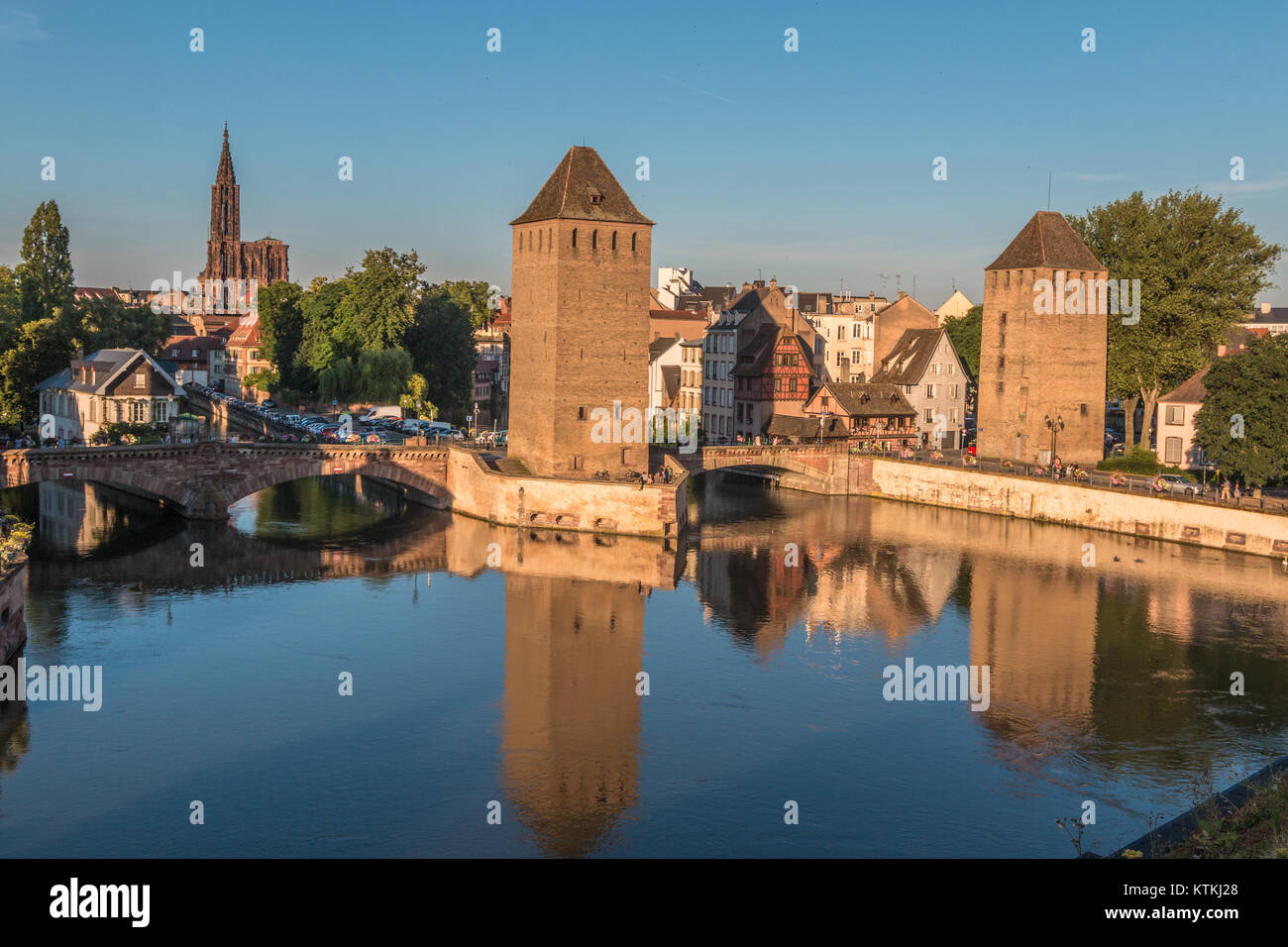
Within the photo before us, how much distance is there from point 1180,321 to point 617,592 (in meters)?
38.7

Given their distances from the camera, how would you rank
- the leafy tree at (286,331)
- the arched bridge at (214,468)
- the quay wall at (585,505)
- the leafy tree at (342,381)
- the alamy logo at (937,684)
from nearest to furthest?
the alamy logo at (937,684) < the arched bridge at (214,468) < the quay wall at (585,505) < the leafy tree at (342,381) < the leafy tree at (286,331)

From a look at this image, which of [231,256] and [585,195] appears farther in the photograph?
[231,256]

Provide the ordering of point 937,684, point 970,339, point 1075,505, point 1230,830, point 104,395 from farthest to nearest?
point 970,339
point 104,395
point 1075,505
point 937,684
point 1230,830

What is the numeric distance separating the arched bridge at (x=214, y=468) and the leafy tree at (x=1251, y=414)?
114 ft

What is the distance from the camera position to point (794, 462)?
6862 cm

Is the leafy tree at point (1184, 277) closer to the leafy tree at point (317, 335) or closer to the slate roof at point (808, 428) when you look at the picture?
the slate roof at point (808, 428)

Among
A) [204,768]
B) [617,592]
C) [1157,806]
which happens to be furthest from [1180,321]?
[204,768]

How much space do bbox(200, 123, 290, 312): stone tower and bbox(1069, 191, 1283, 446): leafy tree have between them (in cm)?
11140

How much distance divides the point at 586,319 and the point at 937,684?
88.3ft

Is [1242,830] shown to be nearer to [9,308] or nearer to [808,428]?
[808,428]

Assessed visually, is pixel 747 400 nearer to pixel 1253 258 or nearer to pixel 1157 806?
pixel 1253 258

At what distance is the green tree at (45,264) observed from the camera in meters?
81.6

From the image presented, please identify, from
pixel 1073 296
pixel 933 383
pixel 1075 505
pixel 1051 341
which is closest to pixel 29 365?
pixel 933 383
